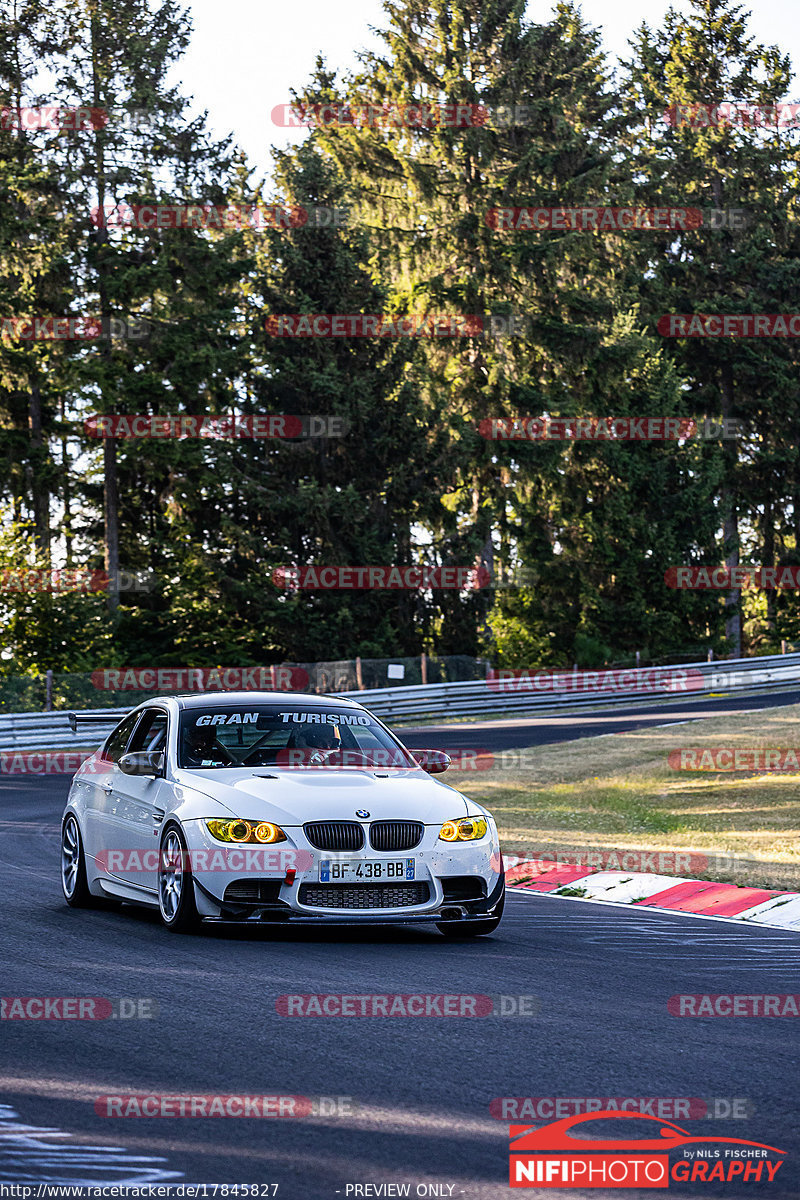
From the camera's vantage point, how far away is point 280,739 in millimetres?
10438

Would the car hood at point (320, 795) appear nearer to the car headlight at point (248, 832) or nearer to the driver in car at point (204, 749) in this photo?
the car headlight at point (248, 832)

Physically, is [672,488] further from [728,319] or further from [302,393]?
[302,393]

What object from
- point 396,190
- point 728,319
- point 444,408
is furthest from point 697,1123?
point 728,319

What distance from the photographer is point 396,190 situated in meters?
50.2

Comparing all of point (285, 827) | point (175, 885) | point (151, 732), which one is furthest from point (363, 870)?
point (151, 732)

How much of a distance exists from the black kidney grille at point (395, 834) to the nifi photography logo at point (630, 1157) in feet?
12.8

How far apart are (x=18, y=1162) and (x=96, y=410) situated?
39.4 m

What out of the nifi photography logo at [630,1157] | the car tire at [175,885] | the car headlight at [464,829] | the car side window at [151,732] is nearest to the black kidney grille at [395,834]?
the car headlight at [464,829]

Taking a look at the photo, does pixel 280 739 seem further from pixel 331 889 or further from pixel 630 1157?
pixel 630 1157

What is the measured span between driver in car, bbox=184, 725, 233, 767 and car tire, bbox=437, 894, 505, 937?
5.90ft

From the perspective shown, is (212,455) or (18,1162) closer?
(18,1162)

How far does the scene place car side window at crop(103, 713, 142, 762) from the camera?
37.6 ft

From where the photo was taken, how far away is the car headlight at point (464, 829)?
30.9ft

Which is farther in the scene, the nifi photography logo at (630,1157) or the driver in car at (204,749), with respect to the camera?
the driver in car at (204,749)
